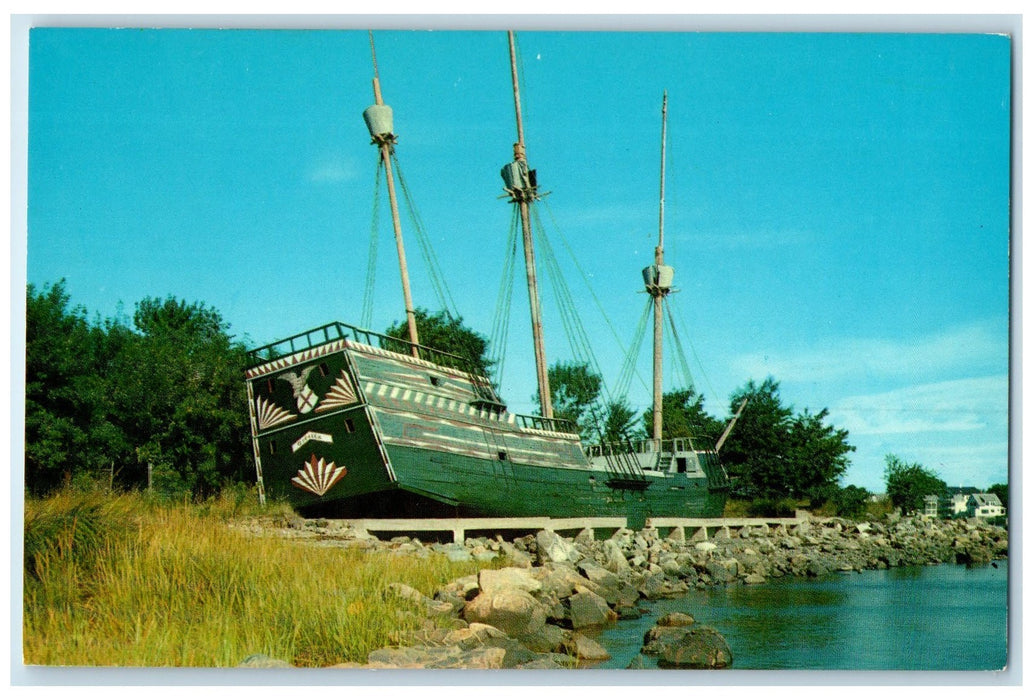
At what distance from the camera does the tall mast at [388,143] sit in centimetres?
920

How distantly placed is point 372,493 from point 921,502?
6099 millimetres

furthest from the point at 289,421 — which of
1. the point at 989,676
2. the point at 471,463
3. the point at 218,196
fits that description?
the point at 989,676

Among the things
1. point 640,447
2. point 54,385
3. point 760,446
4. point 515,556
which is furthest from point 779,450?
point 54,385

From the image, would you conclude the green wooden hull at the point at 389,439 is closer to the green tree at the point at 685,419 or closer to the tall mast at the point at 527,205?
the tall mast at the point at 527,205

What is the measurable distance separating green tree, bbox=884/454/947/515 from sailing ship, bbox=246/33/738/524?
2.70 m

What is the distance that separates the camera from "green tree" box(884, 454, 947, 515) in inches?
363

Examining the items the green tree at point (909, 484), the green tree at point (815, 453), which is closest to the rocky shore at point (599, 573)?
the green tree at point (909, 484)

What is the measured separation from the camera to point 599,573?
10.6m

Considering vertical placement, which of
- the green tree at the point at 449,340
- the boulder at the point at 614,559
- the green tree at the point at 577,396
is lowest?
the boulder at the point at 614,559

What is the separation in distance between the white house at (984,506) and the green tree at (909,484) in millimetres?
325

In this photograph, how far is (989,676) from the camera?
7.80 metres
